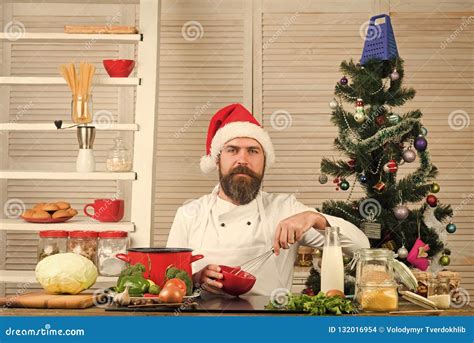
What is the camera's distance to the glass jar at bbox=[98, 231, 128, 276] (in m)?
3.16

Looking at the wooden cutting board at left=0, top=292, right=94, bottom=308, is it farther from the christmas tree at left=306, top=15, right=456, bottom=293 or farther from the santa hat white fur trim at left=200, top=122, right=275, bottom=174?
the christmas tree at left=306, top=15, right=456, bottom=293

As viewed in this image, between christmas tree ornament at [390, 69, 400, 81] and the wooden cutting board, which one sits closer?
the wooden cutting board

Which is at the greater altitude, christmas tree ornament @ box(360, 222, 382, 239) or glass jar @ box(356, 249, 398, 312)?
christmas tree ornament @ box(360, 222, 382, 239)

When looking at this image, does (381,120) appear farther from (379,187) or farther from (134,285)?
(134,285)

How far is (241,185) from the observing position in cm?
293

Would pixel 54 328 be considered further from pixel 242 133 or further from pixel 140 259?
pixel 242 133

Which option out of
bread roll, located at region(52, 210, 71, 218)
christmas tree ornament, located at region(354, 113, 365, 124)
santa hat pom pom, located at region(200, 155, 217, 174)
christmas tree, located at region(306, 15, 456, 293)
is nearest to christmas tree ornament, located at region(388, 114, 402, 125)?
christmas tree, located at region(306, 15, 456, 293)

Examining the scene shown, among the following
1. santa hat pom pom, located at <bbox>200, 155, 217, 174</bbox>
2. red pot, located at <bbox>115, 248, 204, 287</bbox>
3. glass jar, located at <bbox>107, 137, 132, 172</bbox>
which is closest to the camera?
red pot, located at <bbox>115, 248, 204, 287</bbox>

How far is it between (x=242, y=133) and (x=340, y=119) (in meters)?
0.48

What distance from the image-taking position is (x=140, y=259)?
1899 millimetres

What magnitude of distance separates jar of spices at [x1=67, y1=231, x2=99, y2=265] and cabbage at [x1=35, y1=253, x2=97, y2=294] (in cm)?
125

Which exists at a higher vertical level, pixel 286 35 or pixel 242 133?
pixel 286 35

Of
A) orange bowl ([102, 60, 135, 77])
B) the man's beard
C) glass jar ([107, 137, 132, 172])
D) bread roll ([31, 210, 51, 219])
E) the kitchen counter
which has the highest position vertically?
orange bowl ([102, 60, 135, 77])

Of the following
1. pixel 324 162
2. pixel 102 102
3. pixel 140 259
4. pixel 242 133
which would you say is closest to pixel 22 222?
pixel 102 102
